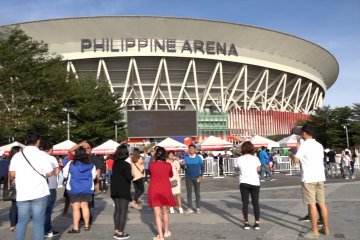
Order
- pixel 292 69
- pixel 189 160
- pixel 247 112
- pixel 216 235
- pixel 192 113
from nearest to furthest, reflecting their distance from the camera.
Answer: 1. pixel 216 235
2. pixel 189 160
3. pixel 192 113
4. pixel 247 112
5. pixel 292 69

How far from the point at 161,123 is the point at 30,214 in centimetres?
4357

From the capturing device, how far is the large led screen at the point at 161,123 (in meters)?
48.8

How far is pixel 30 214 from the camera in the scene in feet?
19.4

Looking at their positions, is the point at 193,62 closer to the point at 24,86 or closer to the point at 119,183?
the point at 24,86

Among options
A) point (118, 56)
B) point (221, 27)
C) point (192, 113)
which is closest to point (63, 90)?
point (192, 113)

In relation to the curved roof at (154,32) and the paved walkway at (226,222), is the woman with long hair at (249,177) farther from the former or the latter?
the curved roof at (154,32)

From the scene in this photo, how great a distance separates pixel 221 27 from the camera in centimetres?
6253

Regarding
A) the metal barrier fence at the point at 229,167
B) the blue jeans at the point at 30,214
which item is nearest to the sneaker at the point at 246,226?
the blue jeans at the point at 30,214

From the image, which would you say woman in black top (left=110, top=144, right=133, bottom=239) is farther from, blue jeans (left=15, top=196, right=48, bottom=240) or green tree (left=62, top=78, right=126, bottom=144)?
green tree (left=62, top=78, right=126, bottom=144)

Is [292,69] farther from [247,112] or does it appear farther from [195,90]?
[195,90]

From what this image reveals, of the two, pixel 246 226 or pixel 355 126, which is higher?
pixel 355 126

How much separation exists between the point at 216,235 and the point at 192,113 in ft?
141

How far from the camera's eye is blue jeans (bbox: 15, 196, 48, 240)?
228 inches

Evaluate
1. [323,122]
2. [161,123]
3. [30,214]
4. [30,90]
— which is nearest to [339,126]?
[323,122]
